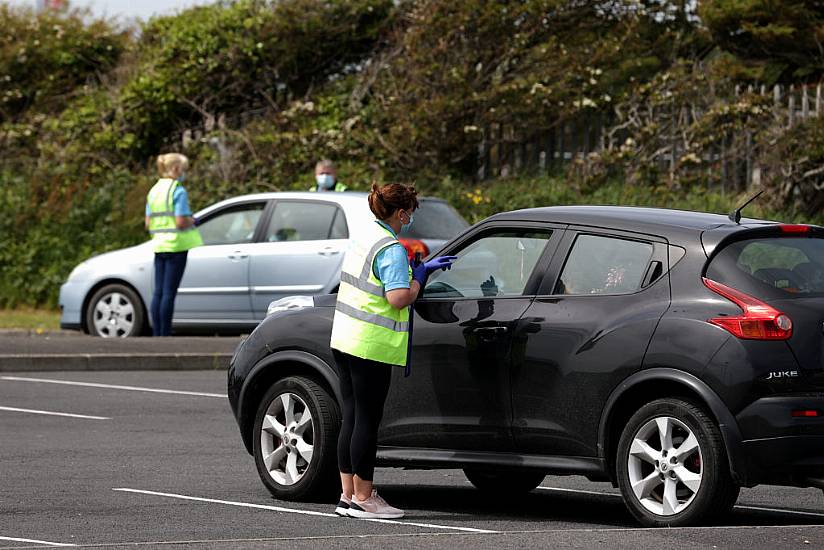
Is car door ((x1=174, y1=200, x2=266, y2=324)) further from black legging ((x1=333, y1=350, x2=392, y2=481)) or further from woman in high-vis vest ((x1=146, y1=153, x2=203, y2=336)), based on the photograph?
black legging ((x1=333, y1=350, x2=392, y2=481))

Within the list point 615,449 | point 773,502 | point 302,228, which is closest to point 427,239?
point 302,228

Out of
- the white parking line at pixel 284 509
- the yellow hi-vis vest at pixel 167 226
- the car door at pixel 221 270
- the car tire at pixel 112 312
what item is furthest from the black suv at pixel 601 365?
the car tire at pixel 112 312

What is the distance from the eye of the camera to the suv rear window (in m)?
7.54

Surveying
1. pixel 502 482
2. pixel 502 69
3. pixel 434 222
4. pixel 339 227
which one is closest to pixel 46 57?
pixel 502 69

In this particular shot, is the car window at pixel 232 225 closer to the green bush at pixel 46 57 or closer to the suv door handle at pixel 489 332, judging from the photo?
the green bush at pixel 46 57

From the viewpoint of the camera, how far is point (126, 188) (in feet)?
75.8

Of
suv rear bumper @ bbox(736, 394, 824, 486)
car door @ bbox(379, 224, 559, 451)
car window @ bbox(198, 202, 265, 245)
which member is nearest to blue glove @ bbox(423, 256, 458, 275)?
car door @ bbox(379, 224, 559, 451)

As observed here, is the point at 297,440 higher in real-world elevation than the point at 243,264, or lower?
lower

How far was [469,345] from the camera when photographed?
8.24m

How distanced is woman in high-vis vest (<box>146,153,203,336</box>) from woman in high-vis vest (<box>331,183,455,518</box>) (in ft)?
29.4

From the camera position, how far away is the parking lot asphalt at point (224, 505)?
23.2ft

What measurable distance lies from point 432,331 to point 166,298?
9.10 m

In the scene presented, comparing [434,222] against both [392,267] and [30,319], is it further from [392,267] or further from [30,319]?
[392,267]

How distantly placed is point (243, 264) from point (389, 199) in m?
9.33
